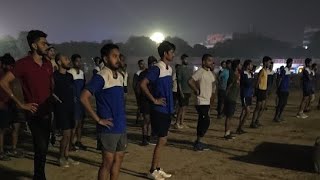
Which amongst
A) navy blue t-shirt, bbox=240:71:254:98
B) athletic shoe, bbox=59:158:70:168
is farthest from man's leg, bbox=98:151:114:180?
navy blue t-shirt, bbox=240:71:254:98

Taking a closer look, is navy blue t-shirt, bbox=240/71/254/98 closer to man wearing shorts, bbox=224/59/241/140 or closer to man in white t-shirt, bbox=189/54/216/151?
man wearing shorts, bbox=224/59/241/140

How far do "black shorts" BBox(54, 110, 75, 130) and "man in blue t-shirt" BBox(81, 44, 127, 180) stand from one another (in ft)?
7.91

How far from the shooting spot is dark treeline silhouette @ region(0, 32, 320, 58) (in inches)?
2527

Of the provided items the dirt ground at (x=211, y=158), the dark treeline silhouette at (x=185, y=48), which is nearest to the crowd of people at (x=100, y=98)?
the dirt ground at (x=211, y=158)

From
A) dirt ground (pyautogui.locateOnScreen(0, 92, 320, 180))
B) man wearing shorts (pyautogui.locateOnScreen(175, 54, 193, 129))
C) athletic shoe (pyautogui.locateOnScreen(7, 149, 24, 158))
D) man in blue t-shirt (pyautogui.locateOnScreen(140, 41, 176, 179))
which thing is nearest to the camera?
man in blue t-shirt (pyautogui.locateOnScreen(140, 41, 176, 179))

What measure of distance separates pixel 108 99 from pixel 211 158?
4.10m

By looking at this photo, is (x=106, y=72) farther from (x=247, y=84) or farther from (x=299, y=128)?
(x=299, y=128)

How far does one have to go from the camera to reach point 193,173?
7.32 metres

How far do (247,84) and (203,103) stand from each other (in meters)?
2.94

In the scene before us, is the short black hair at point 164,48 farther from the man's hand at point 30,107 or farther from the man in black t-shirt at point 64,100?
the man's hand at point 30,107

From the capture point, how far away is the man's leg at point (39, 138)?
18.0 ft

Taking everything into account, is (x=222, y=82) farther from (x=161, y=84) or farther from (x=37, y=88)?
(x=37, y=88)

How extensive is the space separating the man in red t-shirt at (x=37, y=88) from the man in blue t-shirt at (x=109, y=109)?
0.91 meters

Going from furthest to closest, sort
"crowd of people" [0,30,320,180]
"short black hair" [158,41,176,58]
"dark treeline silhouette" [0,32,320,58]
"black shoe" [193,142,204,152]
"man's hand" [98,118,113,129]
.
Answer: "dark treeline silhouette" [0,32,320,58], "black shoe" [193,142,204,152], "short black hair" [158,41,176,58], "crowd of people" [0,30,320,180], "man's hand" [98,118,113,129]
